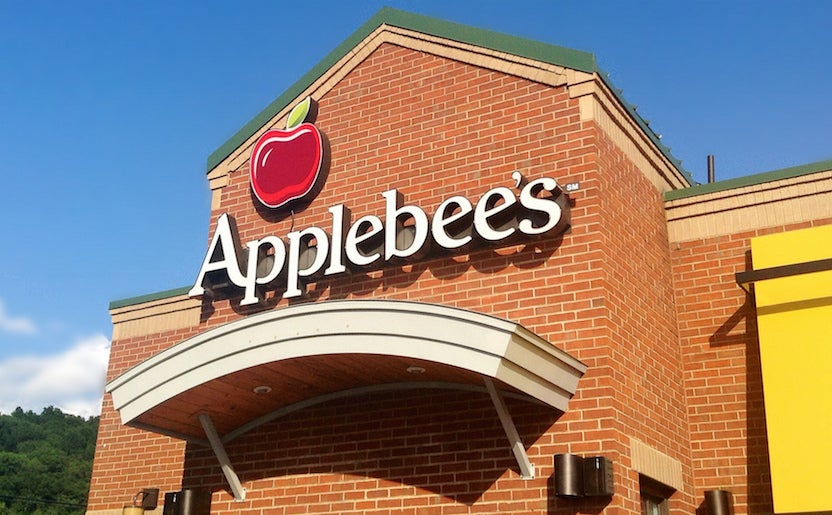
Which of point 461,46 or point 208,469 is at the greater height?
point 461,46

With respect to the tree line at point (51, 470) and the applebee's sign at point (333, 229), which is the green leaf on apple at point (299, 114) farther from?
the tree line at point (51, 470)

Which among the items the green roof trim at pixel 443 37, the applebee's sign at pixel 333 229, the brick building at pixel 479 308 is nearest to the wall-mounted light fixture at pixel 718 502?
the brick building at pixel 479 308

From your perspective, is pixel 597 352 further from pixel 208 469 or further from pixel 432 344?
pixel 208 469

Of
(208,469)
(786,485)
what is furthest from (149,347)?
(786,485)

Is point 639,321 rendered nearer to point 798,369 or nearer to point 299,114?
point 798,369

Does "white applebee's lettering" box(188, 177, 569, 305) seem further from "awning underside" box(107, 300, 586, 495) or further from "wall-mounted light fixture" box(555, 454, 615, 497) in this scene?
"wall-mounted light fixture" box(555, 454, 615, 497)

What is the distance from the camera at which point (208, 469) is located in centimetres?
1234

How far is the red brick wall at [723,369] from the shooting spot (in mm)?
11273

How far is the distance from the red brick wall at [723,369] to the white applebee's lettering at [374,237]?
2.66 m

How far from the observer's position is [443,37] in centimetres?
1282

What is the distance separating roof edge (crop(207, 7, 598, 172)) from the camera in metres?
11.7

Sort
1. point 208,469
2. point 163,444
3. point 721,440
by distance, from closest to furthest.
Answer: point 721,440 → point 208,469 → point 163,444

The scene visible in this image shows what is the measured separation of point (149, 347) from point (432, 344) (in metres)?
8.18

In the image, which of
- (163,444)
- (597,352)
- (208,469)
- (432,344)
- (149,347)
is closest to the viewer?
(432,344)
